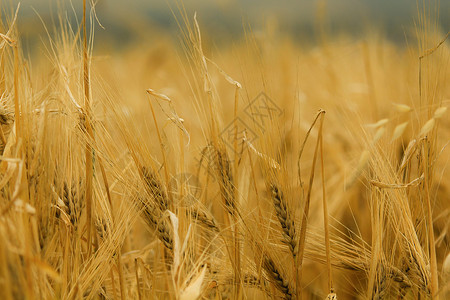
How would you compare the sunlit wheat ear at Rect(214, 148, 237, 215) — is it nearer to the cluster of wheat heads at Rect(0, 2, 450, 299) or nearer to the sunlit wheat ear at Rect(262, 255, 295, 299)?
the cluster of wheat heads at Rect(0, 2, 450, 299)

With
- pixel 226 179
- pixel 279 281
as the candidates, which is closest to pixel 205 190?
A: pixel 226 179

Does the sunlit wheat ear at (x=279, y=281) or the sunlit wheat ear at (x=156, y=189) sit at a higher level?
the sunlit wheat ear at (x=156, y=189)

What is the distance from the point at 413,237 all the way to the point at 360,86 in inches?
55.2

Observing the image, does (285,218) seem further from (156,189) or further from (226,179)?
(156,189)

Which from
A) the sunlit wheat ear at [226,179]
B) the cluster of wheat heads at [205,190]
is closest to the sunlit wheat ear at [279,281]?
the cluster of wheat heads at [205,190]

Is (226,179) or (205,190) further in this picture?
(205,190)

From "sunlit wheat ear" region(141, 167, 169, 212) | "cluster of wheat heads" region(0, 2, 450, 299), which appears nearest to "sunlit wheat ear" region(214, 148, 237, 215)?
"cluster of wheat heads" region(0, 2, 450, 299)

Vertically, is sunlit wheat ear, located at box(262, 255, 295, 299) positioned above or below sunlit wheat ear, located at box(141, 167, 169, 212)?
below

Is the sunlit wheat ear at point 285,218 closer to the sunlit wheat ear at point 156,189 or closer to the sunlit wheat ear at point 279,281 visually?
the sunlit wheat ear at point 279,281

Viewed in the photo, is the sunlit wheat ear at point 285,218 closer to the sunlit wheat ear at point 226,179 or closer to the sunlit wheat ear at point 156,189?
the sunlit wheat ear at point 226,179

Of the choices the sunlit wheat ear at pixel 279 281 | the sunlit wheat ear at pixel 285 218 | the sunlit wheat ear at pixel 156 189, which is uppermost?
the sunlit wheat ear at pixel 156 189

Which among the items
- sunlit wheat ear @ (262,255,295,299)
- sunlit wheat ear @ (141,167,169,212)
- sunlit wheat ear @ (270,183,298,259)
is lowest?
sunlit wheat ear @ (262,255,295,299)

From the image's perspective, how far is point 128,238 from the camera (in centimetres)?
113

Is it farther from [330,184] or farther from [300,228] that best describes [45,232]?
[330,184]
